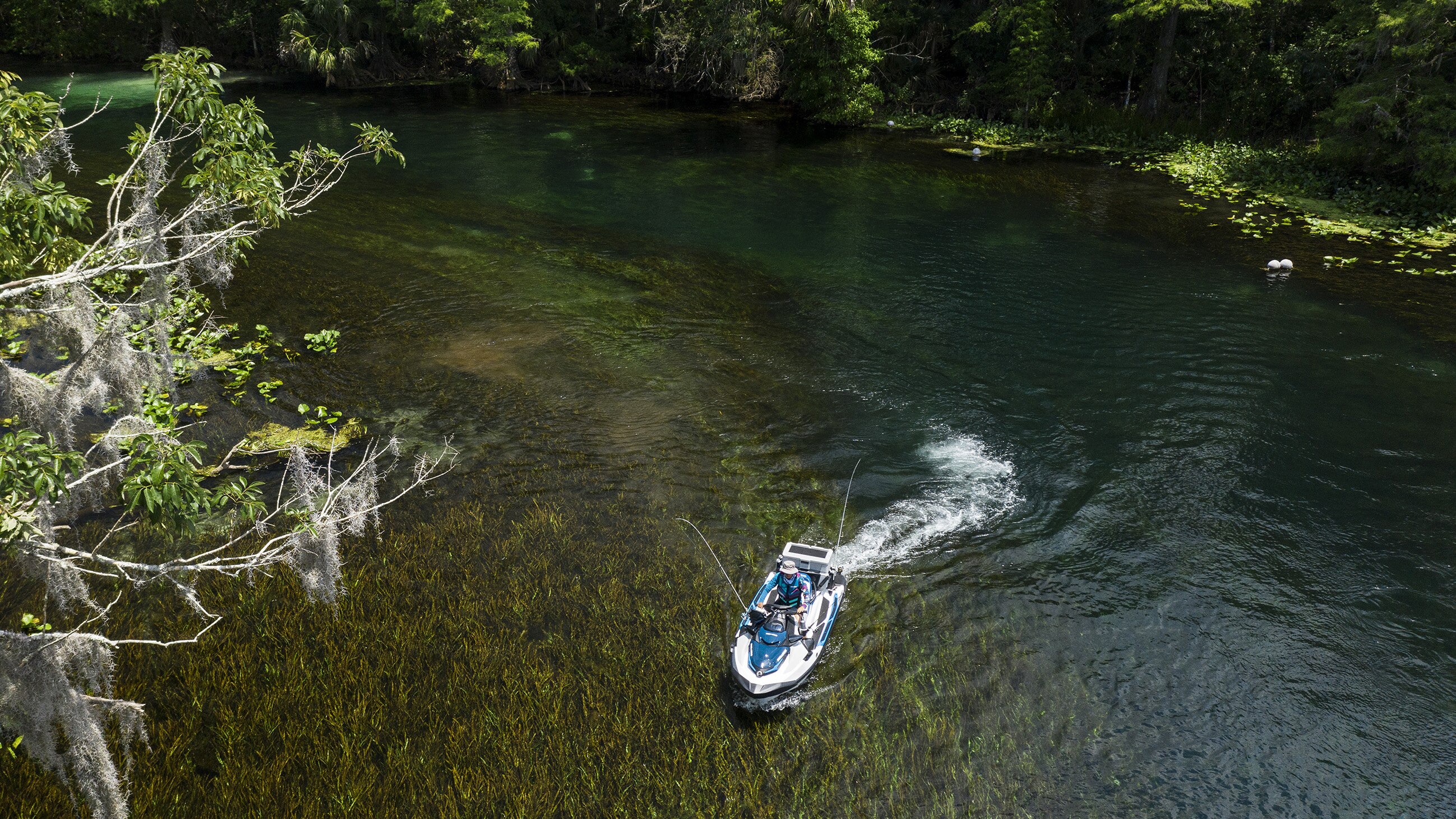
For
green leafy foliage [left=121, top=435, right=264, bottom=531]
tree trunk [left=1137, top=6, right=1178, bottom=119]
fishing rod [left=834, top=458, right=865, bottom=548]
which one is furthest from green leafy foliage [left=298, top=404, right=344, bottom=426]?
tree trunk [left=1137, top=6, right=1178, bottom=119]

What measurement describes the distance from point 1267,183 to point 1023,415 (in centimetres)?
1996

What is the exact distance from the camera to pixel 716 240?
2516 centimetres

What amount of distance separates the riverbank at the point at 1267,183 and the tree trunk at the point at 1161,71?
126 cm

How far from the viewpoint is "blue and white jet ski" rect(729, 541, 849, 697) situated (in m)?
10.1

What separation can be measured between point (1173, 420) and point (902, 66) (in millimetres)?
30977

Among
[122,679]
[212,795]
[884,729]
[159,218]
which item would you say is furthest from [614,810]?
[159,218]

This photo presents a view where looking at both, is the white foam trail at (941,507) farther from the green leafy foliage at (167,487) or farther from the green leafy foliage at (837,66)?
the green leafy foliage at (837,66)

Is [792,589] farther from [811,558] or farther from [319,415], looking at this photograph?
[319,415]

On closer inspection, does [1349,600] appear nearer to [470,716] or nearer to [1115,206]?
[470,716]

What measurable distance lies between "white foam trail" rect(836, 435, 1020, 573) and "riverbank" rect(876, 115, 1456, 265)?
15.0 meters

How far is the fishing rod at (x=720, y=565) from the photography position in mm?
11766

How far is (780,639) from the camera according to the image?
34.5 ft

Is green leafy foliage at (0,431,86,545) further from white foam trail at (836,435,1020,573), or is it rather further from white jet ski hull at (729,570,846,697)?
white foam trail at (836,435,1020,573)

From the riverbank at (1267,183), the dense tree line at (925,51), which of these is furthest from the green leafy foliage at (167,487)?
the dense tree line at (925,51)
